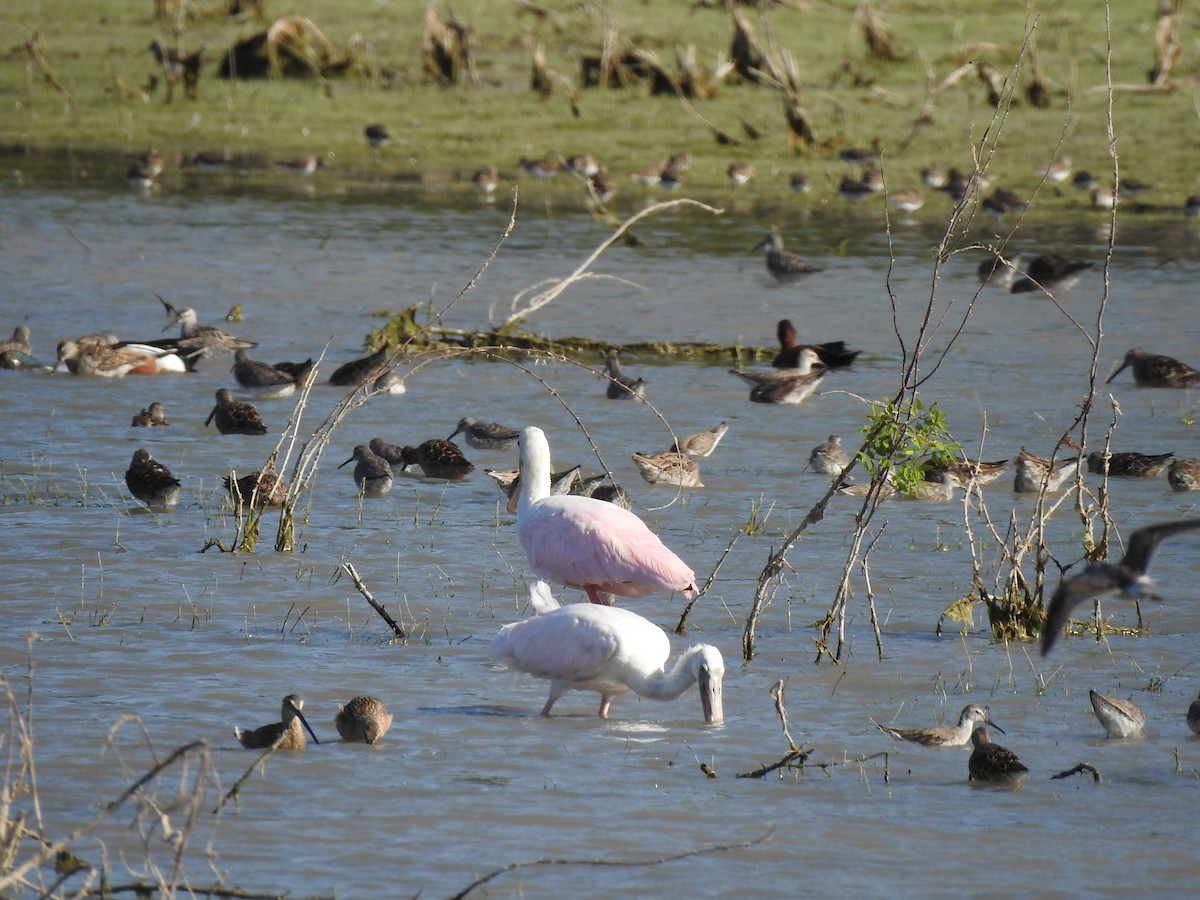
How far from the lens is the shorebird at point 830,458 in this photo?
11.0 metres

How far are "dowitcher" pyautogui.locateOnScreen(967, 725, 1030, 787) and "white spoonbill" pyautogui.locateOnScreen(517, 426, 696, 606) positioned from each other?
194cm

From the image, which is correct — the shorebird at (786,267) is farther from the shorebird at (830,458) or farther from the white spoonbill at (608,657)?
the white spoonbill at (608,657)

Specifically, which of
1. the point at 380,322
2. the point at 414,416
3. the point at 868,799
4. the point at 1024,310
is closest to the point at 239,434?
the point at 414,416

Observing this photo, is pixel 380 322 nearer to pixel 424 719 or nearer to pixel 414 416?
pixel 414 416

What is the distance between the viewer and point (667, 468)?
10.5 metres

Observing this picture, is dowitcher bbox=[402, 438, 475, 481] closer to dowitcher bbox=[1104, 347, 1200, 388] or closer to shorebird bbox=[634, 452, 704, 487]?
shorebird bbox=[634, 452, 704, 487]

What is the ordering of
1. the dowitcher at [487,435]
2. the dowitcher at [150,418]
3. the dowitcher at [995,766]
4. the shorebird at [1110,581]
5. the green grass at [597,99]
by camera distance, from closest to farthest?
the shorebird at [1110,581] < the dowitcher at [995,766] < the dowitcher at [487,435] < the dowitcher at [150,418] < the green grass at [597,99]

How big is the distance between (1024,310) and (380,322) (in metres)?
6.11

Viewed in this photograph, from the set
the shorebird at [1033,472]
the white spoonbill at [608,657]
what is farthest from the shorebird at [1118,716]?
the shorebird at [1033,472]

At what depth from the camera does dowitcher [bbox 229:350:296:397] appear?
1308 centimetres

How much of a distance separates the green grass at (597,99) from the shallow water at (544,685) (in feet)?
33.0

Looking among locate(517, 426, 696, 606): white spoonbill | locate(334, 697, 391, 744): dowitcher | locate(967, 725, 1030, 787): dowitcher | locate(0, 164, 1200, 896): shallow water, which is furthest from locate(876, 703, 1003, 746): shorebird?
locate(334, 697, 391, 744): dowitcher

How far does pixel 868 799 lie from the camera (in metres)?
5.94

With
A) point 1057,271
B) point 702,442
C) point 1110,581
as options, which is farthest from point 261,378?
point 1110,581
